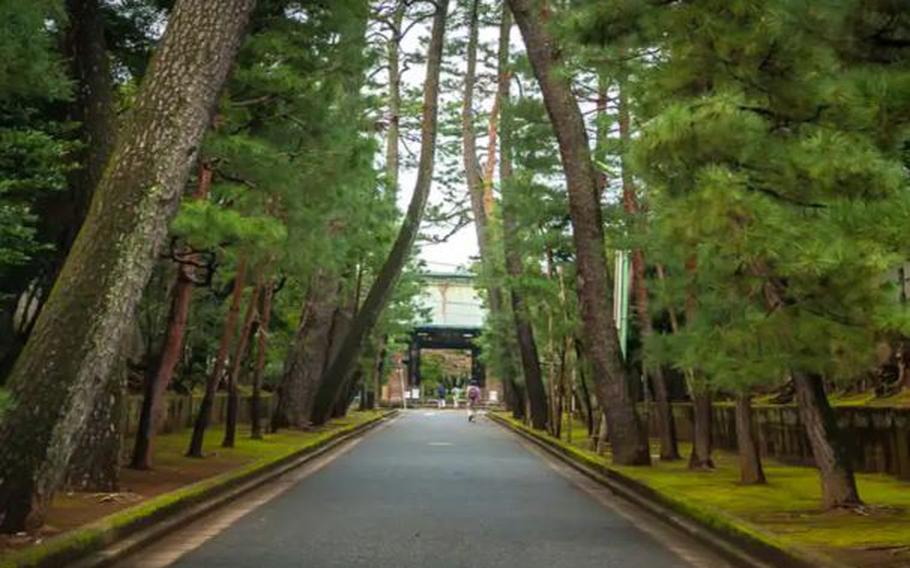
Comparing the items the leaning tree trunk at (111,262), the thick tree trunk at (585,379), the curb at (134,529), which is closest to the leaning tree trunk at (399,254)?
the thick tree trunk at (585,379)

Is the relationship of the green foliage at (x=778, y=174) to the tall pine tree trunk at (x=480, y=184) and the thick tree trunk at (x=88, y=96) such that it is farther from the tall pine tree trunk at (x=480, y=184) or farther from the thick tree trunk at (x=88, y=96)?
the tall pine tree trunk at (x=480, y=184)

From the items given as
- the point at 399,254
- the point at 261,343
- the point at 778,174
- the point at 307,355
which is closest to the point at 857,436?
the point at 778,174

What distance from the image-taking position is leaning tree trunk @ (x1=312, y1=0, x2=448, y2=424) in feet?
91.0

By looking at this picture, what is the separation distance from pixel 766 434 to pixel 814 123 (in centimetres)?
1221

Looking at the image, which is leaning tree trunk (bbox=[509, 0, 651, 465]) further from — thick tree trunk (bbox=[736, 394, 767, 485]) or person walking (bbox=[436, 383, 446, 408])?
person walking (bbox=[436, 383, 446, 408])

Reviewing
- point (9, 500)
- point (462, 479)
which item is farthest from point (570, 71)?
point (9, 500)

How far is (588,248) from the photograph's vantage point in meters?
16.1

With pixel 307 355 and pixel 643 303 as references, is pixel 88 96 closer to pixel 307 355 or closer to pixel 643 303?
pixel 643 303

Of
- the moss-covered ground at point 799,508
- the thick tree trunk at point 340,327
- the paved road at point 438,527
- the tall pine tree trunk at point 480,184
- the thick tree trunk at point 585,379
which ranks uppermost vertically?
the tall pine tree trunk at point 480,184

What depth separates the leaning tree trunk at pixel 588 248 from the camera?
1595 centimetres

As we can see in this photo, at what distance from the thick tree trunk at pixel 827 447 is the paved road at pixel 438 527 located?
1.70 metres

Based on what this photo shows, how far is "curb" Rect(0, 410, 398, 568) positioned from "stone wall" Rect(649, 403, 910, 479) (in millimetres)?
8672

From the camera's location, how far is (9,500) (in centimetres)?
724

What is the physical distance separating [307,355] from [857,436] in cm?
1556
